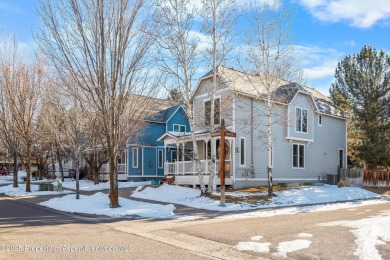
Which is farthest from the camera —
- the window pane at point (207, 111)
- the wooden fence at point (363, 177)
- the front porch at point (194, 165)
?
the wooden fence at point (363, 177)

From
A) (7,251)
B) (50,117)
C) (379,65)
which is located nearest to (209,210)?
(7,251)

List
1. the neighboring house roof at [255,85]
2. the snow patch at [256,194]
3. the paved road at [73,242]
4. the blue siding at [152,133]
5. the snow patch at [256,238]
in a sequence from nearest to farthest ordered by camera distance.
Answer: the paved road at [73,242]
the snow patch at [256,238]
the snow patch at [256,194]
the neighboring house roof at [255,85]
the blue siding at [152,133]

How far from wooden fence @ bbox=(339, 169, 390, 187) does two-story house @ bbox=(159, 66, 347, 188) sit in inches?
63.3

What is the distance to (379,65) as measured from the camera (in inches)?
1344

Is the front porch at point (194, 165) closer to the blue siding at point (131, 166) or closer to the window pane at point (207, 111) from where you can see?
the window pane at point (207, 111)

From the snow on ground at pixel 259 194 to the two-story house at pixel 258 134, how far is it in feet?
8.90

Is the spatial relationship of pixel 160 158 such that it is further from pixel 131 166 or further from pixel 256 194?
pixel 256 194

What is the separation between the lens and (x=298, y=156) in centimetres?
2992

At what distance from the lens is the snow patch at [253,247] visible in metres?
8.96

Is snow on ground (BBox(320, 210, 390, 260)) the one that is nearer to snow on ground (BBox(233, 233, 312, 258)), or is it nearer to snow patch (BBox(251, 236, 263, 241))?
snow on ground (BBox(233, 233, 312, 258))

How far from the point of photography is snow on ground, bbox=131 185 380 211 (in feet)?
62.2

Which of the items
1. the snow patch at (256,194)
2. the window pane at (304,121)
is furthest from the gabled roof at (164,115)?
the snow patch at (256,194)

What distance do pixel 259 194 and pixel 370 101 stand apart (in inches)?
684

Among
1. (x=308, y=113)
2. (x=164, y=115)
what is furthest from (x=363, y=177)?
(x=164, y=115)
